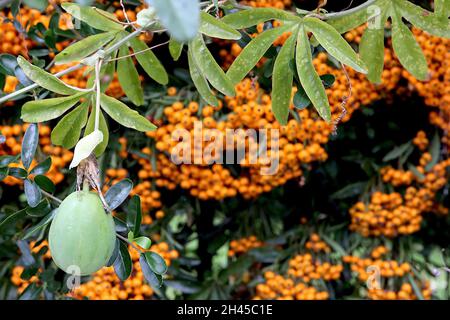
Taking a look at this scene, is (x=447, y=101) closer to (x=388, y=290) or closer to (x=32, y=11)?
(x=388, y=290)

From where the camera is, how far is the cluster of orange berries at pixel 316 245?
1.50 m

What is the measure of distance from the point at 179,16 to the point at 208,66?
410 millimetres

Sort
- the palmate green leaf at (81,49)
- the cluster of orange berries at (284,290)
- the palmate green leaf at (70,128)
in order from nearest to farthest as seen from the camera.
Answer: the palmate green leaf at (81,49)
the palmate green leaf at (70,128)
the cluster of orange berries at (284,290)

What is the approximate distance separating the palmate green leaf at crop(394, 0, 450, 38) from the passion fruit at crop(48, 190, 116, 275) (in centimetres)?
53

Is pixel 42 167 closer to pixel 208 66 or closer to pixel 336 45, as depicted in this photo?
pixel 208 66

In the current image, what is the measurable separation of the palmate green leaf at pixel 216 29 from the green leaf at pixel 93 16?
168 millimetres

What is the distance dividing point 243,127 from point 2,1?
0.50 metres

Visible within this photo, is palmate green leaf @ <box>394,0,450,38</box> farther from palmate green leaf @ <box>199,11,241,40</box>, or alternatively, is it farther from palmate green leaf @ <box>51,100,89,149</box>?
palmate green leaf @ <box>51,100,89,149</box>

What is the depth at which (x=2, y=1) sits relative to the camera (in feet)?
3.63

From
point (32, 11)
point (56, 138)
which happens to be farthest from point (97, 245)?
point (32, 11)

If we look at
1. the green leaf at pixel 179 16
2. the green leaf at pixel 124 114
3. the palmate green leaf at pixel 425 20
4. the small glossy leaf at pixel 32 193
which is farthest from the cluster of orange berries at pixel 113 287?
the green leaf at pixel 179 16

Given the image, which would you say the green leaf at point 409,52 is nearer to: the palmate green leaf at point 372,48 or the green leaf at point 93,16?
the palmate green leaf at point 372,48

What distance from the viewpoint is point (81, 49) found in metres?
0.89

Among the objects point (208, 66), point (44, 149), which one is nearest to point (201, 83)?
point (208, 66)
